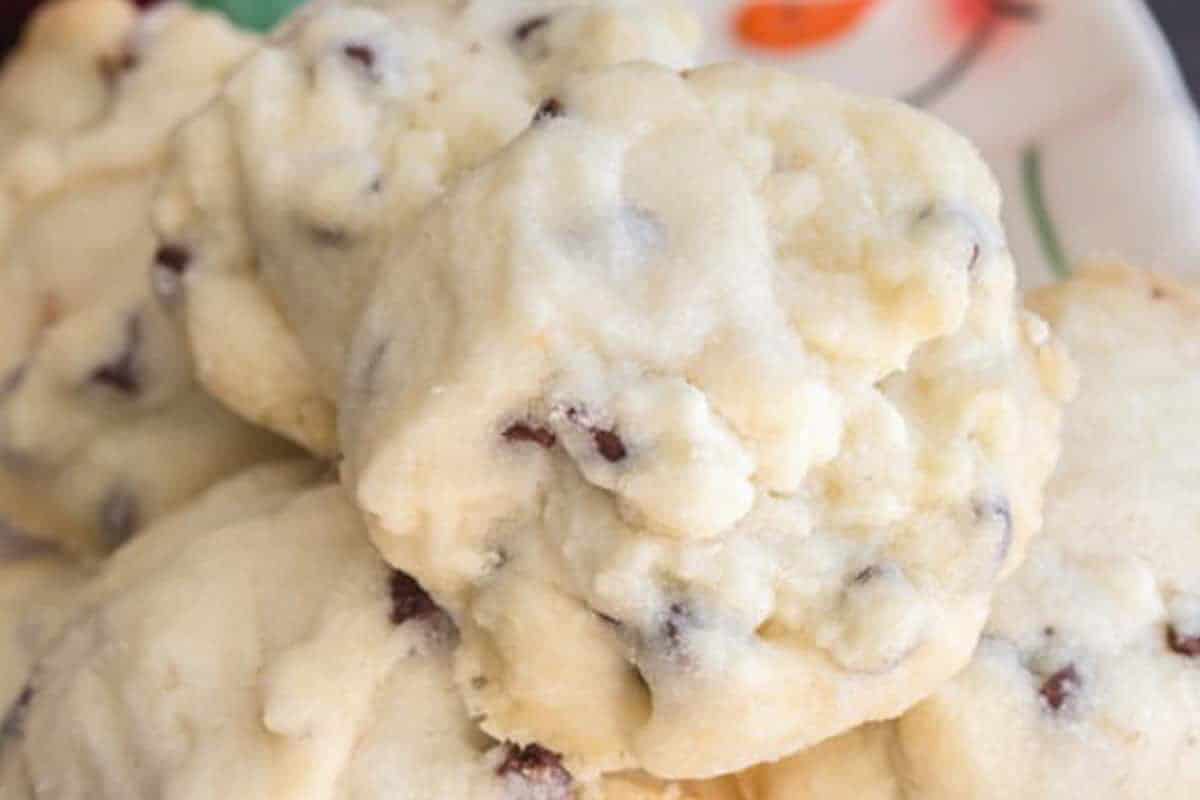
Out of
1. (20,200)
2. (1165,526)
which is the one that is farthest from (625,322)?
(20,200)

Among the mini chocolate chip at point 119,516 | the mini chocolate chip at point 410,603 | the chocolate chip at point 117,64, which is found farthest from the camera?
the chocolate chip at point 117,64

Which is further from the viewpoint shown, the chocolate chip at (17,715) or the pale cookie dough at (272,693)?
the chocolate chip at (17,715)

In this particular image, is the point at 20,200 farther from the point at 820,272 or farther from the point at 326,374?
the point at 820,272

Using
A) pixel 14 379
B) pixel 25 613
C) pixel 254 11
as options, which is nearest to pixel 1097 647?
pixel 25 613

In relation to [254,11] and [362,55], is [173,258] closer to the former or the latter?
[362,55]

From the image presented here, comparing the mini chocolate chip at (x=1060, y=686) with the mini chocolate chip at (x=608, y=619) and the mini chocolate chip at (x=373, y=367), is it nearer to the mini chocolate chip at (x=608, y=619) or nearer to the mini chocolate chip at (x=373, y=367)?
the mini chocolate chip at (x=608, y=619)

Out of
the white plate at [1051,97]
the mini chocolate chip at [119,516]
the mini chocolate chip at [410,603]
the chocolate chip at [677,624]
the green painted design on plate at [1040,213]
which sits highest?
the chocolate chip at [677,624]

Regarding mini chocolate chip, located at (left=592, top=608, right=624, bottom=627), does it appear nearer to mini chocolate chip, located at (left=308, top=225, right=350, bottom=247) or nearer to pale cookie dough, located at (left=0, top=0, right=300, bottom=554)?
mini chocolate chip, located at (left=308, top=225, right=350, bottom=247)

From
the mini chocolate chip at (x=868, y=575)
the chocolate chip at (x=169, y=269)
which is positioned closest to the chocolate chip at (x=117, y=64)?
the chocolate chip at (x=169, y=269)
